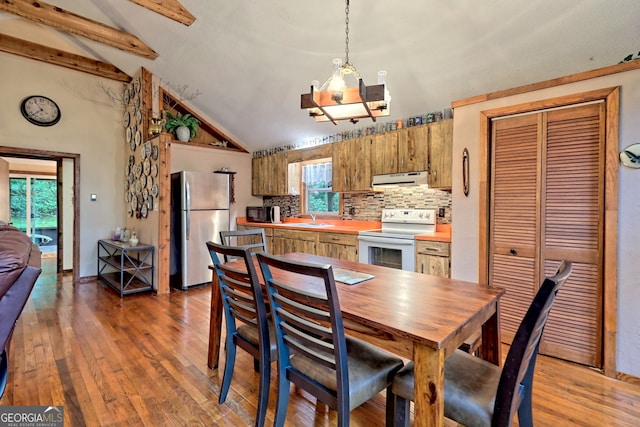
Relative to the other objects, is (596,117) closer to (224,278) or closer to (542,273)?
(542,273)

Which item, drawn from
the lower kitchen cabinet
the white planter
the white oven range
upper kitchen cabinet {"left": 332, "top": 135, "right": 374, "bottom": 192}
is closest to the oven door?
the white oven range

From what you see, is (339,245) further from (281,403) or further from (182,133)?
(182,133)

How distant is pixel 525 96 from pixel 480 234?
115 centimetres

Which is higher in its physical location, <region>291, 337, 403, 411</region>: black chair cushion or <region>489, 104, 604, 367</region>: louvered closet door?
<region>489, 104, 604, 367</region>: louvered closet door

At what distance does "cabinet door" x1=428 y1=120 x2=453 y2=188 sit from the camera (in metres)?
3.21

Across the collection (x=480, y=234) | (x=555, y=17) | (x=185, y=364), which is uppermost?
(x=555, y=17)

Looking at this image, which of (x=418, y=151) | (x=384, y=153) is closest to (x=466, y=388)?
(x=418, y=151)

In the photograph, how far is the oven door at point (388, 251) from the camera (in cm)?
331

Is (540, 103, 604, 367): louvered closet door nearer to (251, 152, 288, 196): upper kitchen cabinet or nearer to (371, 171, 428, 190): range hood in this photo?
(371, 171, 428, 190): range hood

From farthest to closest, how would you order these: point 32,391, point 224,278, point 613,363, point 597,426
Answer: point 613,363 → point 32,391 → point 224,278 → point 597,426

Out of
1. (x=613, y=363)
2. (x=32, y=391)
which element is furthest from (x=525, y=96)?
(x=32, y=391)

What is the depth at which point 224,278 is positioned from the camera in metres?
1.78

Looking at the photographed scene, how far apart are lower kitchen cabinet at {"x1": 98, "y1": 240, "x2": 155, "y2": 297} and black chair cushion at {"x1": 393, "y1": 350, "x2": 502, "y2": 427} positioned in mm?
3860

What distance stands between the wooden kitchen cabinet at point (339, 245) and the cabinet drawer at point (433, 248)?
83 cm
